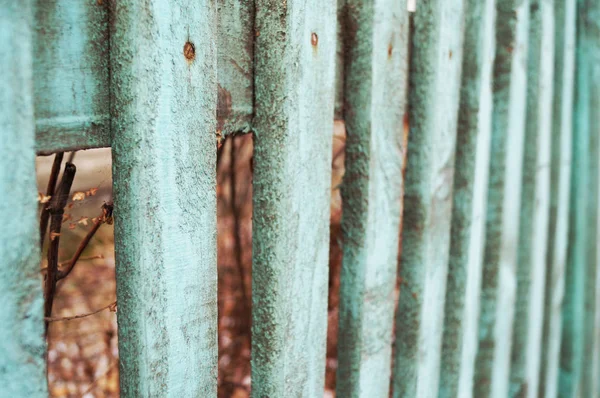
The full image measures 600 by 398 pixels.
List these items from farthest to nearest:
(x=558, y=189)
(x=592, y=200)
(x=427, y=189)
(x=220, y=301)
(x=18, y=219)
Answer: (x=220, y=301), (x=592, y=200), (x=558, y=189), (x=427, y=189), (x=18, y=219)

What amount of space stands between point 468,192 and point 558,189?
22.9 inches

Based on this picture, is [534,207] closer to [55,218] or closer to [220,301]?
[55,218]

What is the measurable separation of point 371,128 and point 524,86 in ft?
2.38

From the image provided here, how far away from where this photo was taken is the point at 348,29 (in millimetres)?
1141

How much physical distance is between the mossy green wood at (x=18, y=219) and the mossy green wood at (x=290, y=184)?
40 cm

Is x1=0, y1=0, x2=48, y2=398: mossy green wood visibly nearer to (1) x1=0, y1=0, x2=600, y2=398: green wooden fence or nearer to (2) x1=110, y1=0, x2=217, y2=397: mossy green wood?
(1) x1=0, y1=0, x2=600, y2=398: green wooden fence

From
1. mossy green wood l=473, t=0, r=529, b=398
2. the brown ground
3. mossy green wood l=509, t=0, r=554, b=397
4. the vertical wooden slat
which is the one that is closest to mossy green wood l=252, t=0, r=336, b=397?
mossy green wood l=473, t=0, r=529, b=398

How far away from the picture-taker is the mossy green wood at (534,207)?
1683 mm

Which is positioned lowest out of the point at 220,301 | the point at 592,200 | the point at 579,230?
the point at 220,301

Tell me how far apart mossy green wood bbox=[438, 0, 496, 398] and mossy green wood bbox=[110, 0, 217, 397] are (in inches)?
31.8

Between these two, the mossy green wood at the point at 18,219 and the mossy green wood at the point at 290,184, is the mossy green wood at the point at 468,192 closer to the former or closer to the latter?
the mossy green wood at the point at 290,184

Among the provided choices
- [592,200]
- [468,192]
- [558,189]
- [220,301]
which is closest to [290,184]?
[468,192]

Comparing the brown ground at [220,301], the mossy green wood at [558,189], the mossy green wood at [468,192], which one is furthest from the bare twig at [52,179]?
the mossy green wood at [558,189]

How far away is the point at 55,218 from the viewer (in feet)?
3.40
